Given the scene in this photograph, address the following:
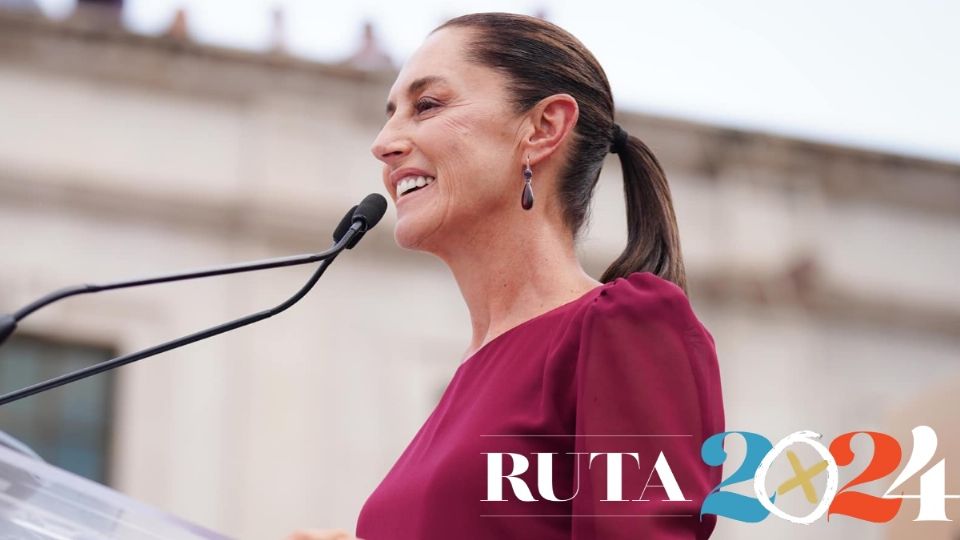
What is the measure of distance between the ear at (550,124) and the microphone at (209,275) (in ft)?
0.70

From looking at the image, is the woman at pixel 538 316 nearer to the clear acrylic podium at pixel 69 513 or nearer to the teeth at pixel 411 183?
the teeth at pixel 411 183

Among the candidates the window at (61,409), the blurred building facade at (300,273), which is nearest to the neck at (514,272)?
the blurred building facade at (300,273)

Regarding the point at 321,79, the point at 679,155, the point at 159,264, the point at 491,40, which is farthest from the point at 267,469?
the point at 491,40

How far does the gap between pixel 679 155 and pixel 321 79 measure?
1.90m

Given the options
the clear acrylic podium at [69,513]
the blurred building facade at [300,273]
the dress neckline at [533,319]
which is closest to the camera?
the clear acrylic podium at [69,513]

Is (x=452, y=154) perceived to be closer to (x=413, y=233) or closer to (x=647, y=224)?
(x=413, y=233)

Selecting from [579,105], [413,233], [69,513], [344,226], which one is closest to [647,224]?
[579,105]

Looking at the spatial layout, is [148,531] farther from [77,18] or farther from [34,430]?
[77,18]

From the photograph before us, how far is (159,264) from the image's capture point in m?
7.62

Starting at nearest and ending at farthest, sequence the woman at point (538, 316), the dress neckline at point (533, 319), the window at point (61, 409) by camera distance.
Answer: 1. the woman at point (538, 316)
2. the dress neckline at point (533, 319)
3. the window at point (61, 409)

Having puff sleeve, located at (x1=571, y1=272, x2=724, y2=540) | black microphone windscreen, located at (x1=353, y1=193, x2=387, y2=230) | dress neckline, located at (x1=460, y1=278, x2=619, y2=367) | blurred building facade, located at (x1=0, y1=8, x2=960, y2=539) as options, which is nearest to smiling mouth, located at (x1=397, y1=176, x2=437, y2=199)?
black microphone windscreen, located at (x1=353, y1=193, x2=387, y2=230)

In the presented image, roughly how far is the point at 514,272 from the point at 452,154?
17 centimetres

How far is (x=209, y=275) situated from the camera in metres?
1.89

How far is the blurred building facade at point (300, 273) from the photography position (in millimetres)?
7344
